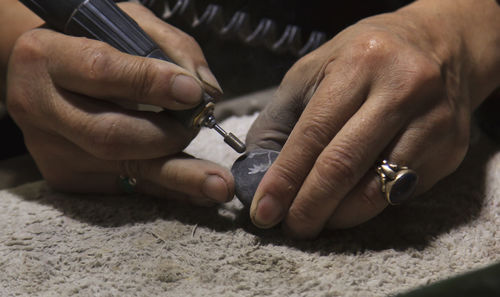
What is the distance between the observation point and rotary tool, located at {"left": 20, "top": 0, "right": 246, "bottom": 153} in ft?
2.36

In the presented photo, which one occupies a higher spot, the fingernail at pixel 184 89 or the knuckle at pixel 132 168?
the fingernail at pixel 184 89

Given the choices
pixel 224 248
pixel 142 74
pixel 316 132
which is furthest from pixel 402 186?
pixel 142 74

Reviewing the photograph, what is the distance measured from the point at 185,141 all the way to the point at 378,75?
11.9 inches

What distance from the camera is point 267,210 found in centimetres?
67

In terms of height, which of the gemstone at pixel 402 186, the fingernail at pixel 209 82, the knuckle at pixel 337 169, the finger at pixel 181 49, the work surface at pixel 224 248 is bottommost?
the work surface at pixel 224 248

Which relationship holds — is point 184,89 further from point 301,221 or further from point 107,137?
point 301,221

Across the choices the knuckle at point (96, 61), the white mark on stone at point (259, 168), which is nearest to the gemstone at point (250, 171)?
the white mark on stone at point (259, 168)

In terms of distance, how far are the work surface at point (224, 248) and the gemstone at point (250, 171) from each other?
2.0 inches

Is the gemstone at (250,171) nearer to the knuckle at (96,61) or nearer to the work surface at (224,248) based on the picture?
the work surface at (224,248)

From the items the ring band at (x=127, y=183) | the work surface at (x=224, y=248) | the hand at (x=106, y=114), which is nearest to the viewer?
the work surface at (x=224, y=248)

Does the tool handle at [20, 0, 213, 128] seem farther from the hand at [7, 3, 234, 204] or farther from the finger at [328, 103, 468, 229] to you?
the finger at [328, 103, 468, 229]

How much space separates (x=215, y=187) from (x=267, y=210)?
96 millimetres

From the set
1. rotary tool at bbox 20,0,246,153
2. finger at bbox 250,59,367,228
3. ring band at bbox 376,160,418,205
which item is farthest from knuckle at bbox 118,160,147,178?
ring band at bbox 376,160,418,205

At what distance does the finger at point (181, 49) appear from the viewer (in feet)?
2.70
